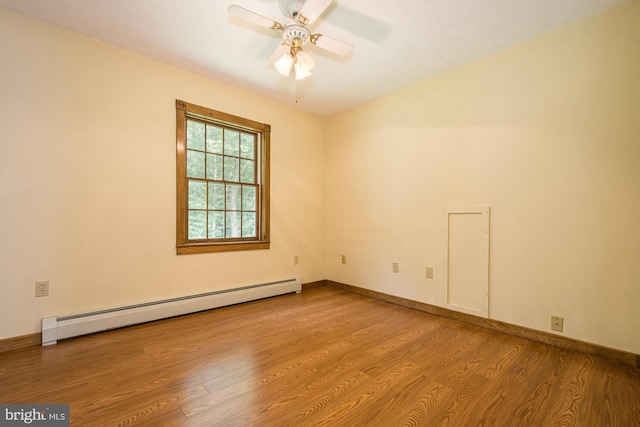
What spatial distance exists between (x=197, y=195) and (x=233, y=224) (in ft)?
1.85

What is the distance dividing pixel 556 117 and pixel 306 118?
2887 mm

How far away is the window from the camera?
9.75ft

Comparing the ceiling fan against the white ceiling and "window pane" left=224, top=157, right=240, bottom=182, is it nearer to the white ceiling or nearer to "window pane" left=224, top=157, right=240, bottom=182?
the white ceiling

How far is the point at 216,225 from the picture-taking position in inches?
130

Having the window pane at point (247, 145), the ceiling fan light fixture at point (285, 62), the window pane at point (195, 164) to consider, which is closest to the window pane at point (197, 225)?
the window pane at point (195, 164)

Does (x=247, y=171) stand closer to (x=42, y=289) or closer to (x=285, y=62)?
(x=285, y=62)

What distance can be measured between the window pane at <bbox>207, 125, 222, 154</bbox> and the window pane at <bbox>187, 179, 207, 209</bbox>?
0.43 metres

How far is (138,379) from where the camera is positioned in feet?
5.69

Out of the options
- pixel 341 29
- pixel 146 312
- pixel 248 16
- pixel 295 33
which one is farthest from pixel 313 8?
pixel 146 312

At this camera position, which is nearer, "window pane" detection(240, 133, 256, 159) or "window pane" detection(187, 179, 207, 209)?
"window pane" detection(187, 179, 207, 209)

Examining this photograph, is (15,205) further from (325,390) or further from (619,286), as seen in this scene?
(619,286)

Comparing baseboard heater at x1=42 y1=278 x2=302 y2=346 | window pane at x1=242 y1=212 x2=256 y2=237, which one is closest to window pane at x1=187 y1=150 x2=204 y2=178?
window pane at x1=242 y1=212 x2=256 y2=237

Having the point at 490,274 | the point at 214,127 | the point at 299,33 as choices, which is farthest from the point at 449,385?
the point at 214,127

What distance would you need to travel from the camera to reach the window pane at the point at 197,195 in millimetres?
3072
